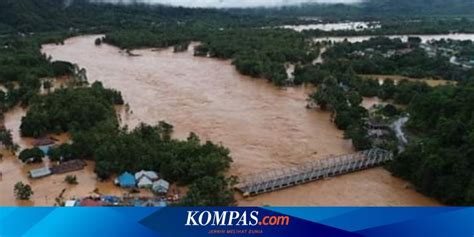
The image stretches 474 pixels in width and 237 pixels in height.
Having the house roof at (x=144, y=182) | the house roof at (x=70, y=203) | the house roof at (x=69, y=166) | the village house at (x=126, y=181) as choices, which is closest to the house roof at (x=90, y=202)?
the house roof at (x=70, y=203)

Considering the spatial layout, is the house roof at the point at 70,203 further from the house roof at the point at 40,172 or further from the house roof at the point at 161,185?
the house roof at the point at 40,172

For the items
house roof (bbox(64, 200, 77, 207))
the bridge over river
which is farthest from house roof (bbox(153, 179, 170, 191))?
house roof (bbox(64, 200, 77, 207))

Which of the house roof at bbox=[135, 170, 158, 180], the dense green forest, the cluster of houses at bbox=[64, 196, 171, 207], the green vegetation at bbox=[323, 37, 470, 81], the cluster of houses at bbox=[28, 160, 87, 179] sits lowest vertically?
the cluster of houses at bbox=[64, 196, 171, 207]

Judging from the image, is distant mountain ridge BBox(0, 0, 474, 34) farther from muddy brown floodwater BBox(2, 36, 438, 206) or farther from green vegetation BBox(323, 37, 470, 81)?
green vegetation BBox(323, 37, 470, 81)

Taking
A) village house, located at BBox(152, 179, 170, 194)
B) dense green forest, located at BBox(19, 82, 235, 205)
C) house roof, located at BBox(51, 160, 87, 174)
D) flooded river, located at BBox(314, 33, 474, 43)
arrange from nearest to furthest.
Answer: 1. village house, located at BBox(152, 179, 170, 194)
2. dense green forest, located at BBox(19, 82, 235, 205)
3. house roof, located at BBox(51, 160, 87, 174)
4. flooded river, located at BBox(314, 33, 474, 43)

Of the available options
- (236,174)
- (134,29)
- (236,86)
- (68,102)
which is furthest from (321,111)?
(134,29)

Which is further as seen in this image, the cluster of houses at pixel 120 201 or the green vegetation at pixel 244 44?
the green vegetation at pixel 244 44

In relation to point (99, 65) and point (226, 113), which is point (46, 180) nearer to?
point (226, 113)
